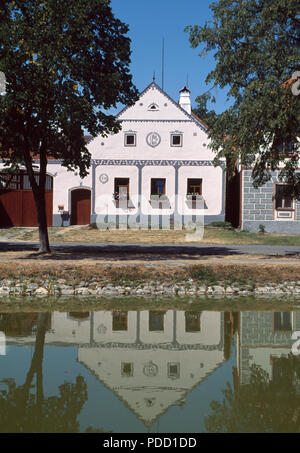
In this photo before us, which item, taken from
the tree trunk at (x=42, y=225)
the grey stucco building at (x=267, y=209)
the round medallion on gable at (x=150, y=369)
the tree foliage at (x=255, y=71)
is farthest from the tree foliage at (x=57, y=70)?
the grey stucco building at (x=267, y=209)

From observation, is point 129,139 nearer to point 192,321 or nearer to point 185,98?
point 185,98

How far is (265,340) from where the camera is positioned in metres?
8.70

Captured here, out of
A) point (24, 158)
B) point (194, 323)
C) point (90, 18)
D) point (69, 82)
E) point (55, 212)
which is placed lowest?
point (194, 323)

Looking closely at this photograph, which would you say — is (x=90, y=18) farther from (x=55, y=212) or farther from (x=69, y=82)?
(x=55, y=212)

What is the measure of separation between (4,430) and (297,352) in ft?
16.7

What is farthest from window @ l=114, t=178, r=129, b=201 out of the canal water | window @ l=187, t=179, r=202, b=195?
the canal water

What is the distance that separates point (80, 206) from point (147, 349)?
2314 cm

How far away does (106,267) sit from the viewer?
1391 cm

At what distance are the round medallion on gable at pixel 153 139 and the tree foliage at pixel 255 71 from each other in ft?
44.6

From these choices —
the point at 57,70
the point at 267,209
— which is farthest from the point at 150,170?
the point at 57,70

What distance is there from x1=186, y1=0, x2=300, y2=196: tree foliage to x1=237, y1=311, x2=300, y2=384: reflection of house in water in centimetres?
614

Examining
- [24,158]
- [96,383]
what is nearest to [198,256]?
[24,158]

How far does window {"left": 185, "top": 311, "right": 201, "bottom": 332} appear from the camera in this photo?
9.62 m

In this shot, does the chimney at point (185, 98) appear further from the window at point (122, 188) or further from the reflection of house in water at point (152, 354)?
the reflection of house in water at point (152, 354)
